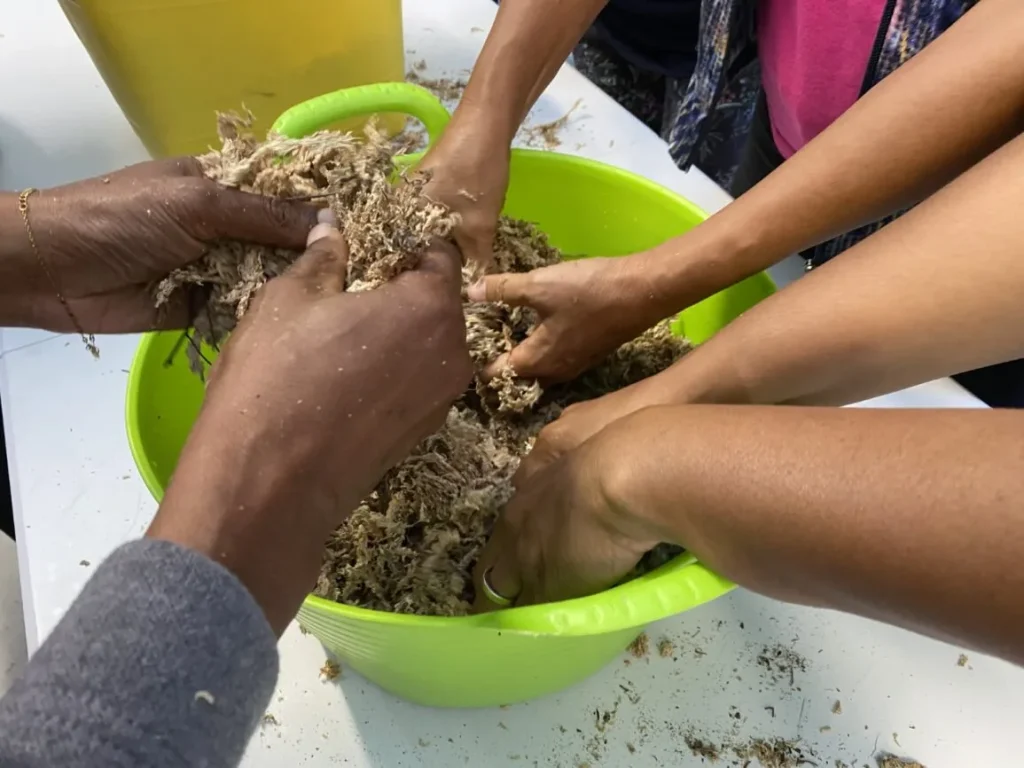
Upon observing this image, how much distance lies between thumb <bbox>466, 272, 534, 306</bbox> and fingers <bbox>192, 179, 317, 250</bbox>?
0.20 m

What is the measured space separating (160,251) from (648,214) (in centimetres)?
43

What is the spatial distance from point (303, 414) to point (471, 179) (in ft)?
1.13

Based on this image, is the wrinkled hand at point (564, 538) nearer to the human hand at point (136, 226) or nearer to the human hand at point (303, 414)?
the human hand at point (303, 414)

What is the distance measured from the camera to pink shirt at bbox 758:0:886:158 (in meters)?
0.77

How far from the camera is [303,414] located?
0.40 metres

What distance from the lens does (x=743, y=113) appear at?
1.13 metres

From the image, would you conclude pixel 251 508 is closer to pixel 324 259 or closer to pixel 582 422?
pixel 324 259

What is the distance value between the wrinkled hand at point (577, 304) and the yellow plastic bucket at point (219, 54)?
379 millimetres

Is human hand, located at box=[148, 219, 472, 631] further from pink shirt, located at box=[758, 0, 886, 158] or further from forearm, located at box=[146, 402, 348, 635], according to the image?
pink shirt, located at box=[758, 0, 886, 158]

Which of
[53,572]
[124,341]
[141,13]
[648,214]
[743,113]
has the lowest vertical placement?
[53,572]

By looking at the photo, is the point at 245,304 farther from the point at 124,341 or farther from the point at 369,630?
the point at 124,341

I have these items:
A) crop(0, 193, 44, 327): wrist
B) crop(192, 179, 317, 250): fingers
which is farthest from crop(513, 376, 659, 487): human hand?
crop(0, 193, 44, 327): wrist

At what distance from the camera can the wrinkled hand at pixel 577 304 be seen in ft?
2.12

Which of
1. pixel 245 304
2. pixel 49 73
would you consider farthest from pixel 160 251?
pixel 49 73
